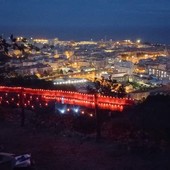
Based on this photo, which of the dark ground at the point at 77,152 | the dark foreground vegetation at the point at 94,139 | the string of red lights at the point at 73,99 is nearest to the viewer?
A: the dark ground at the point at 77,152

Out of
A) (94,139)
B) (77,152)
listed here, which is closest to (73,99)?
(94,139)

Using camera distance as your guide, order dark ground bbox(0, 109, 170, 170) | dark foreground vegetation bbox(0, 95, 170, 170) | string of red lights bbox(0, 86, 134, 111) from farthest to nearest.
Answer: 1. string of red lights bbox(0, 86, 134, 111)
2. dark foreground vegetation bbox(0, 95, 170, 170)
3. dark ground bbox(0, 109, 170, 170)

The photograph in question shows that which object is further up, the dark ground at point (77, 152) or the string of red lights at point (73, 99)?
the string of red lights at point (73, 99)

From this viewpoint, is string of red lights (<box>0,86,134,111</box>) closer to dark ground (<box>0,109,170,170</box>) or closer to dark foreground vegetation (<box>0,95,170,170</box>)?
dark foreground vegetation (<box>0,95,170,170</box>)

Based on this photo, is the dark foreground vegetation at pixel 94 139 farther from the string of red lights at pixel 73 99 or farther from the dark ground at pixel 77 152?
the string of red lights at pixel 73 99

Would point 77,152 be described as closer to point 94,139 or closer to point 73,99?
point 94,139

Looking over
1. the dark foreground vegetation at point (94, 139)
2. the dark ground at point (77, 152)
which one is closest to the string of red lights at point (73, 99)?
the dark foreground vegetation at point (94, 139)

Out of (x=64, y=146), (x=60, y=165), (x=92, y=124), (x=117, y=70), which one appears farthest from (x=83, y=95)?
(x=117, y=70)

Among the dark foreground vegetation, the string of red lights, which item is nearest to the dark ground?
the dark foreground vegetation
